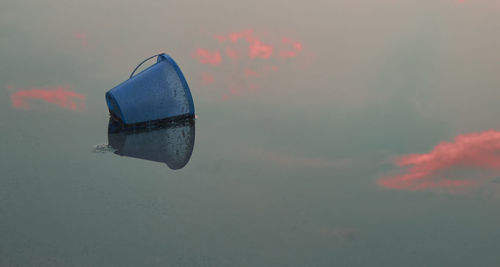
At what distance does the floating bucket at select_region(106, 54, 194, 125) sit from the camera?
371 inches

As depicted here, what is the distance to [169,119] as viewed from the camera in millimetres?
9656

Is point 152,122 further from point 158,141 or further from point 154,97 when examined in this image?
point 158,141

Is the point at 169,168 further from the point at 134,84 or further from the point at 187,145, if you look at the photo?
the point at 134,84

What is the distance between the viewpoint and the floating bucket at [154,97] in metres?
9.42

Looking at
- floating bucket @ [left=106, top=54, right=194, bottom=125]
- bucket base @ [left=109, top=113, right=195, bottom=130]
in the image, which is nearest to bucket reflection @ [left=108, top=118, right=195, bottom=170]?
bucket base @ [left=109, top=113, right=195, bottom=130]

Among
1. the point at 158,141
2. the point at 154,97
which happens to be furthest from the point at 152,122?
the point at 158,141

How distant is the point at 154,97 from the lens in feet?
31.4

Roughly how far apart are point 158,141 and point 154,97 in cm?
75

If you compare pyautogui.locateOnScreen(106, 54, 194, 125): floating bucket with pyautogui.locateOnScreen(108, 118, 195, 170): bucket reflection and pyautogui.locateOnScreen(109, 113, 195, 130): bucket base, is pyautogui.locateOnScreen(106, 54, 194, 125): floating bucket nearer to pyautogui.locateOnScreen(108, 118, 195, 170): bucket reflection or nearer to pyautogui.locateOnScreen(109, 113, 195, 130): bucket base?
pyautogui.locateOnScreen(109, 113, 195, 130): bucket base

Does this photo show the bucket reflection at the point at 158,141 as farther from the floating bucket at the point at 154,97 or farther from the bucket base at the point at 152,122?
the floating bucket at the point at 154,97

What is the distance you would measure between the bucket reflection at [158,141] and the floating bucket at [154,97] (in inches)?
5.2

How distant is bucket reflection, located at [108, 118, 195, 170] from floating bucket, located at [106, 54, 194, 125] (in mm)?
132

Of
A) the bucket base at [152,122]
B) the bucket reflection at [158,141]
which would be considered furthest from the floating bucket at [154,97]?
the bucket reflection at [158,141]

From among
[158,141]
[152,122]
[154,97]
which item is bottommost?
[158,141]
